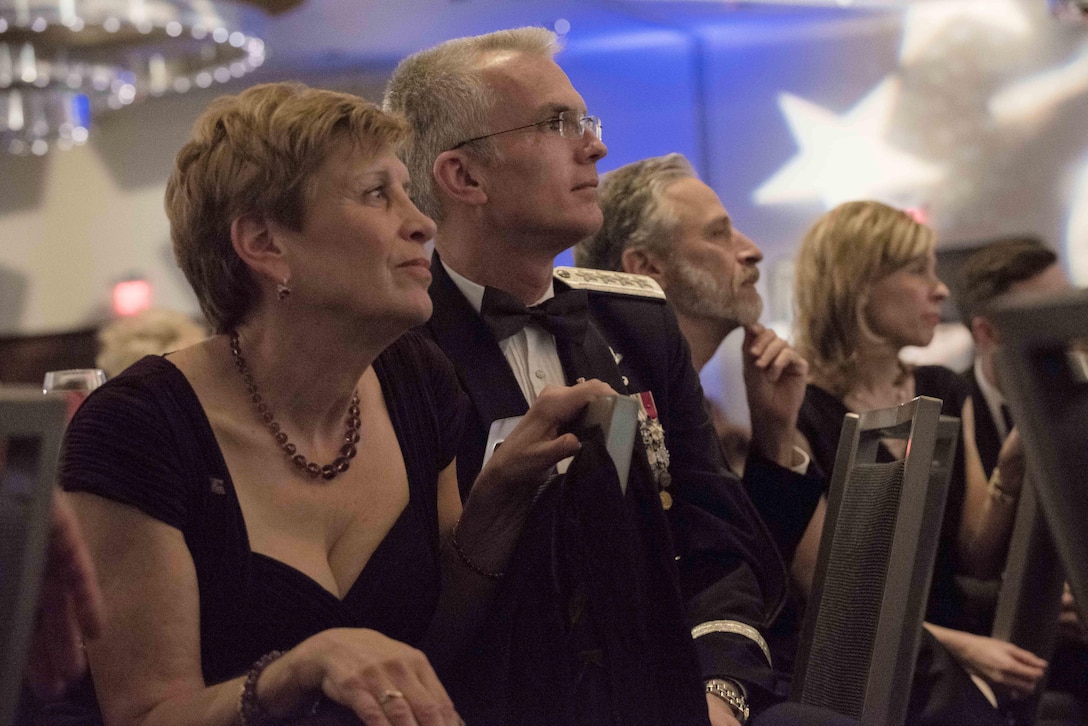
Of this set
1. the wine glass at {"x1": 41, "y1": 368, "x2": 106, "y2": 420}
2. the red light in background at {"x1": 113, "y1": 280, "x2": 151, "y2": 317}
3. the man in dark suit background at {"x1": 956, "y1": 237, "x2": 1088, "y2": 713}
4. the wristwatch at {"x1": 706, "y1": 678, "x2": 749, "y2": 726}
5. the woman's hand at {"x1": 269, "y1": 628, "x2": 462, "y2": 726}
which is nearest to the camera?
the woman's hand at {"x1": 269, "y1": 628, "x2": 462, "y2": 726}

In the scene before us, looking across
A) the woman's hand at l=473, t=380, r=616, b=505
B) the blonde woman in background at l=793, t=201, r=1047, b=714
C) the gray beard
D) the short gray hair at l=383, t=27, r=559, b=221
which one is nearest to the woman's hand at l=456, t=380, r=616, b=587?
the woman's hand at l=473, t=380, r=616, b=505

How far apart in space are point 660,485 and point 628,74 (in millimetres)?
5923

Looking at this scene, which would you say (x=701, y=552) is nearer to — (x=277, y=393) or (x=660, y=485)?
(x=660, y=485)

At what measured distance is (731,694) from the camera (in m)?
1.80

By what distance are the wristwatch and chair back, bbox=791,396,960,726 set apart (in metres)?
0.11

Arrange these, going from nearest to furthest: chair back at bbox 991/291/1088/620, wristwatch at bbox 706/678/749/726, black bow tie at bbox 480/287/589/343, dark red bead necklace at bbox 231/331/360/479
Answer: chair back at bbox 991/291/1088/620, dark red bead necklace at bbox 231/331/360/479, wristwatch at bbox 706/678/749/726, black bow tie at bbox 480/287/589/343

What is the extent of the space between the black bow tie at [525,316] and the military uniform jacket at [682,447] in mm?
30

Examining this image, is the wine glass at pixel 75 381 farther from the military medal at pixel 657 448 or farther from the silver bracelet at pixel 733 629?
the silver bracelet at pixel 733 629

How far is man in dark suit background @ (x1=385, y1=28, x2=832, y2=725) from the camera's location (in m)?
1.99

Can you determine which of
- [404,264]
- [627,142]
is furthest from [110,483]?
[627,142]

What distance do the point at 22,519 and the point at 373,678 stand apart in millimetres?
440

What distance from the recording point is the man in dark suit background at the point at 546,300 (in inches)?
78.3

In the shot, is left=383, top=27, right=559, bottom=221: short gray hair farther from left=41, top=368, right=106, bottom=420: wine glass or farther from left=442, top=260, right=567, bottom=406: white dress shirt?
left=41, top=368, right=106, bottom=420: wine glass

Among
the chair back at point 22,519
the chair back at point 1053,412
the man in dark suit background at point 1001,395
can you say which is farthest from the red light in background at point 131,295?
the chair back at point 1053,412
